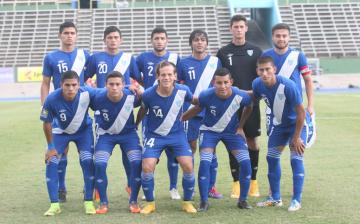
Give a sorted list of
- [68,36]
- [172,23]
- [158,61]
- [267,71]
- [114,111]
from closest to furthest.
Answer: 1. [267,71]
2. [114,111]
3. [68,36]
4. [158,61]
5. [172,23]

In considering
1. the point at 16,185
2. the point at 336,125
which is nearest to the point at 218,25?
the point at 336,125

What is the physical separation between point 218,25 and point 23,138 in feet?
100

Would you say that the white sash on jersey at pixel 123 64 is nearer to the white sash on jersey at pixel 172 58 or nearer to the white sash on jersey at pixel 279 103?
the white sash on jersey at pixel 172 58

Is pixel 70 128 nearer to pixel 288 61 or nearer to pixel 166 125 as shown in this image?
pixel 166 125

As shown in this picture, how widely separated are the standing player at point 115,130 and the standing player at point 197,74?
843mm

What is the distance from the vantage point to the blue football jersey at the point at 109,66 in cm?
764

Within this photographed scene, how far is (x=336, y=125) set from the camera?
15.9m

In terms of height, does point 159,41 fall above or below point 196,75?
above

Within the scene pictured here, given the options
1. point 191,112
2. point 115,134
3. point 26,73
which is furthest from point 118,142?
point 26,73

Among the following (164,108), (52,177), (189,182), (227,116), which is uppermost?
(164,108)

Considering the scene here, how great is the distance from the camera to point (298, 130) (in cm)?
670

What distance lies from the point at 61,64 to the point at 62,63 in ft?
0.06

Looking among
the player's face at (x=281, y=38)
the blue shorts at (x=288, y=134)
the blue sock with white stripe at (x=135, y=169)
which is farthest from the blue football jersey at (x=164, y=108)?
the player's face at (x=281, y=38)

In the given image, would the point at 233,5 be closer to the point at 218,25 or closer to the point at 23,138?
Result: the point at 218,25
